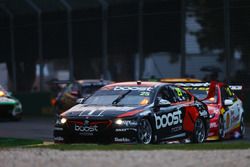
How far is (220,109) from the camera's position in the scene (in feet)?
61.5

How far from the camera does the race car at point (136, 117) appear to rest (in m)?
15.1

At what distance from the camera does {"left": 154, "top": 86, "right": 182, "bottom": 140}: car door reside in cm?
1586

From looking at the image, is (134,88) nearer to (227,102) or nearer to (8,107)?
(227,102)

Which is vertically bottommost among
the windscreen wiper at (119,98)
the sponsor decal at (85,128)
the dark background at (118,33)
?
the sponsor decal at (85,128)

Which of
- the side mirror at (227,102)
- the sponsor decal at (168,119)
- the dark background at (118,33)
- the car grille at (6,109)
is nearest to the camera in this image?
the sponsor decal at (168,119)

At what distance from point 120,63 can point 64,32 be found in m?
3.61

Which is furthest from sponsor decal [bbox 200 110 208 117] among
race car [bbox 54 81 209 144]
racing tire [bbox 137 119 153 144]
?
racing tire [bbox 137 119 153 144]

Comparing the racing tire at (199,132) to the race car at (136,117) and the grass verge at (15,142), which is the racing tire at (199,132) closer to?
the race car at (136,117)

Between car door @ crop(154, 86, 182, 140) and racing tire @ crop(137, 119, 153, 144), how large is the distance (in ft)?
0.76

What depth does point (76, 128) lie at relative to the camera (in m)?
15.3

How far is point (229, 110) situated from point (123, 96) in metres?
3.76

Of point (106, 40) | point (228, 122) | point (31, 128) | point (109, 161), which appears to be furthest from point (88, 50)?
point (109, 161)

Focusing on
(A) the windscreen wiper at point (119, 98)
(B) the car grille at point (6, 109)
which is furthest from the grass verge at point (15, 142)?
(B) the car grille at point (6, 109)

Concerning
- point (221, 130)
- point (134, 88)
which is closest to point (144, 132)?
point (134, 88)
